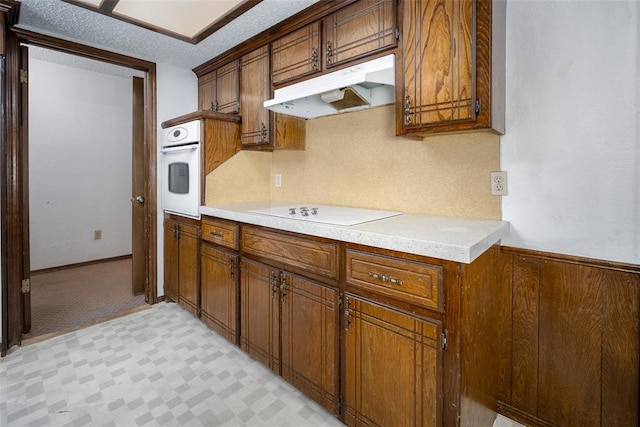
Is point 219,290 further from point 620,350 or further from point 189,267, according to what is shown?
point 620,350

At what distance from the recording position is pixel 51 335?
2.38 meters

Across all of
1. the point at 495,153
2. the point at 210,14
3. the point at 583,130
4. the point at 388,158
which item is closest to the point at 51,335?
the point at 210,14

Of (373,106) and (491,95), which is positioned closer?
(491,95)

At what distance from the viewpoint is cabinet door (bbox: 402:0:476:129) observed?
4.46ft

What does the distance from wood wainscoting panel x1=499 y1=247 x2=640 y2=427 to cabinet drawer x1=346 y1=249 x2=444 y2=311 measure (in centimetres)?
66

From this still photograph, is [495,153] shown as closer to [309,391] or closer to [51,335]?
[309,391]

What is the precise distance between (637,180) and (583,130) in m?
0.27

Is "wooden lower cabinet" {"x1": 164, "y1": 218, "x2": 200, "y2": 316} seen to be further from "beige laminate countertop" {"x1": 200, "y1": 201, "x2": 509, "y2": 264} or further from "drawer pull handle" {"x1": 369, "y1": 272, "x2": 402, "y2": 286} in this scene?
"drawer pull handle" {"x1": 369, "y1": 272, "x2": 402, "y2": 286}

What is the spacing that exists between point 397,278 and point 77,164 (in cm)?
A: 442

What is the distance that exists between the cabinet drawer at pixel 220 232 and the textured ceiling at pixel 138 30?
1.37m

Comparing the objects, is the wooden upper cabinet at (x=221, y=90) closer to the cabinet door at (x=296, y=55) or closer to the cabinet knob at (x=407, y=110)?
the cabinet door at (x=296, y=55)

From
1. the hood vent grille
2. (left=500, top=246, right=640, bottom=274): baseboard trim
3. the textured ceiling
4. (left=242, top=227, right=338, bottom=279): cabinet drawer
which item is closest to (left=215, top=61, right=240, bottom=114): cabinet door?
the textured ceiling

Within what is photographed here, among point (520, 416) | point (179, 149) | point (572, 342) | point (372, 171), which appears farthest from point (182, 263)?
point (572, 342)

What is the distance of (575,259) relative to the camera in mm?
1391
